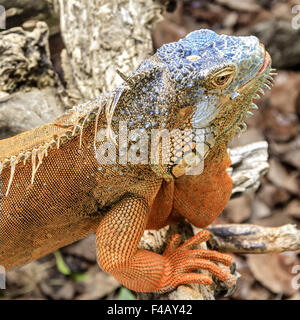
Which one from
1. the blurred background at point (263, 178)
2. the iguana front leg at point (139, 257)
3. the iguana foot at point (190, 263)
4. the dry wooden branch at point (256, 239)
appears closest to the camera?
the iguana front leg at point (139, 257)

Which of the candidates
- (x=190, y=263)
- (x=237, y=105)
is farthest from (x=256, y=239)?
(x=237, y=105)

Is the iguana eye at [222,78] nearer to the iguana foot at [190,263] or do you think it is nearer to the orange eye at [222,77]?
the orange eye at [222,77]

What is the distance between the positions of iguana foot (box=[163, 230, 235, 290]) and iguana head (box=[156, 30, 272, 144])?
638 millimetres

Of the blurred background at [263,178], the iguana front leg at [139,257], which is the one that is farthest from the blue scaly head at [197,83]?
the blurred background at [263,178]

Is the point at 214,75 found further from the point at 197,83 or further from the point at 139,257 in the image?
the point at 139,257

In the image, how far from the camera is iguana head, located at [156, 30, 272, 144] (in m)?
1.36

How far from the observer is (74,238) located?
185 cm

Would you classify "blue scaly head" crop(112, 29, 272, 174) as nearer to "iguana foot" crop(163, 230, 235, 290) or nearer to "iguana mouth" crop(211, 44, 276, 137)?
"iguana mouth" crop(211, 44, 276, 137)

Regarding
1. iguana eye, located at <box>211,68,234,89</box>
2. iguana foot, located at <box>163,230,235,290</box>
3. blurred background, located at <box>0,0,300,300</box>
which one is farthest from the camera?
blurred background, located at <box>0,0,300,300</box>

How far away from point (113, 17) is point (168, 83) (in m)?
1.21

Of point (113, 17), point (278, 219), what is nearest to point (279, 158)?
point (278, 219)

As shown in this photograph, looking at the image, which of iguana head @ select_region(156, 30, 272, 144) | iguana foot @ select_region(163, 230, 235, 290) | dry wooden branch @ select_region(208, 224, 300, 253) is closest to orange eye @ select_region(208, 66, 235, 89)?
iguana head @ select_region(156, 30, 272, 144)

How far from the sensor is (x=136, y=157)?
150cm

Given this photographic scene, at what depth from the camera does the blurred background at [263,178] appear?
292cm
